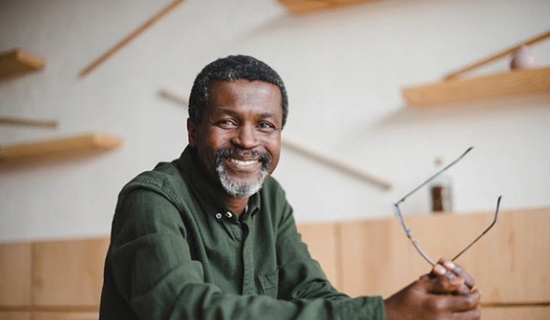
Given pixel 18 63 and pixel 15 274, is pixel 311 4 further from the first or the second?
pixel 15 274

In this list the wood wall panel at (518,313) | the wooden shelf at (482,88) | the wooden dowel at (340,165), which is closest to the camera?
the wood wall panel at (518,313)

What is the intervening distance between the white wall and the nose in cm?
132

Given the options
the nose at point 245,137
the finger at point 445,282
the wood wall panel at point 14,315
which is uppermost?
the nose at point 245,137

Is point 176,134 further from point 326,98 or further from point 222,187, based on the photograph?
point 222,187

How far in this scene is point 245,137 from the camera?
1.38 meters

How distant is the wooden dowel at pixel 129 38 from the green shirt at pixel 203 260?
1740 mm

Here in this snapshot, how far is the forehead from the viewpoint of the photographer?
4.57ft

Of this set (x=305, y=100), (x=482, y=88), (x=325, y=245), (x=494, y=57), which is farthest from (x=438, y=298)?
(x=305, y=100)

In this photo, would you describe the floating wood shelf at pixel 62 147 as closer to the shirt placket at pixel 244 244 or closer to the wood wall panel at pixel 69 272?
the wood wall panel at pixel 69 272

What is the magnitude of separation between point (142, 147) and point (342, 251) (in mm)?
1347

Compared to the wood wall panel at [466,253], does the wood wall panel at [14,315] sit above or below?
below

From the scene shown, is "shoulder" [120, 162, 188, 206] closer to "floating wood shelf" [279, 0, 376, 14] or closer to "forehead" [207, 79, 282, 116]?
"forehead" [207, 79, 282, 116]

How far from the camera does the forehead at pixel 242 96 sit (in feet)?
4.57

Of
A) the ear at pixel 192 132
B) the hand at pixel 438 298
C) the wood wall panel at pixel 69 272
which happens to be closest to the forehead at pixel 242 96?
the ear at pixel 192 132
